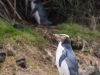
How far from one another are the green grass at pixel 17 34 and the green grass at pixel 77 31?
Answer: 1024 millimetres

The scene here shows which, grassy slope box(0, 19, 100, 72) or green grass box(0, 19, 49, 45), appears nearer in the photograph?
green grass box(0, 19, 49, 45)

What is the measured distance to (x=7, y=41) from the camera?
24.8 feet

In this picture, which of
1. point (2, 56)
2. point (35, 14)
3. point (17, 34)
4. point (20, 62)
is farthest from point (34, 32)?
point (2, 56)

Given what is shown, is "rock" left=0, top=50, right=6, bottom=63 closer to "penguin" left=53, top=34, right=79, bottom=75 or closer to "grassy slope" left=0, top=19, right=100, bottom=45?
"penguin" left=53, top=34, right=79, bottom=75

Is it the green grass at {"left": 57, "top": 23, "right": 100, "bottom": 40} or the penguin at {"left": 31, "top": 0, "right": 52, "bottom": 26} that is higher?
the penguin at {"left": 31, "top": 0, "right": 52, "bottom": 26}

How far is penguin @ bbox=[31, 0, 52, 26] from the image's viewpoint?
418 inches

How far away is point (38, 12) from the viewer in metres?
11.1

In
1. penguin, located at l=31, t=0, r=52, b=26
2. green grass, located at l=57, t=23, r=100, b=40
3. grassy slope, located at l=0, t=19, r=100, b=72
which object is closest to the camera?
grassy slope, located at l=0, t=19, r=100, b=72

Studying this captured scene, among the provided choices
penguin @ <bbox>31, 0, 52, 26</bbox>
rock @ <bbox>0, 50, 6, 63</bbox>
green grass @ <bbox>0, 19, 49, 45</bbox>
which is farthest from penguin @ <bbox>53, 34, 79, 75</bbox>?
penguin @ <bbox>31, 0, 52, 26</bbox>

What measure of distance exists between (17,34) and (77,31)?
7.45 feet

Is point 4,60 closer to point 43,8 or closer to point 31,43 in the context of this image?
point 31,43

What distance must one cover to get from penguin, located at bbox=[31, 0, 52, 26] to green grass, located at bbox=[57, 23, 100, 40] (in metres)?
0.70

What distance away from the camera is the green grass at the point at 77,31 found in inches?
377

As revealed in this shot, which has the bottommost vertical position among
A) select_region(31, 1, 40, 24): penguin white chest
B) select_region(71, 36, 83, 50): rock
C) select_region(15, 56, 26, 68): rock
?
select_region(71, 36, 83, 50): rock
